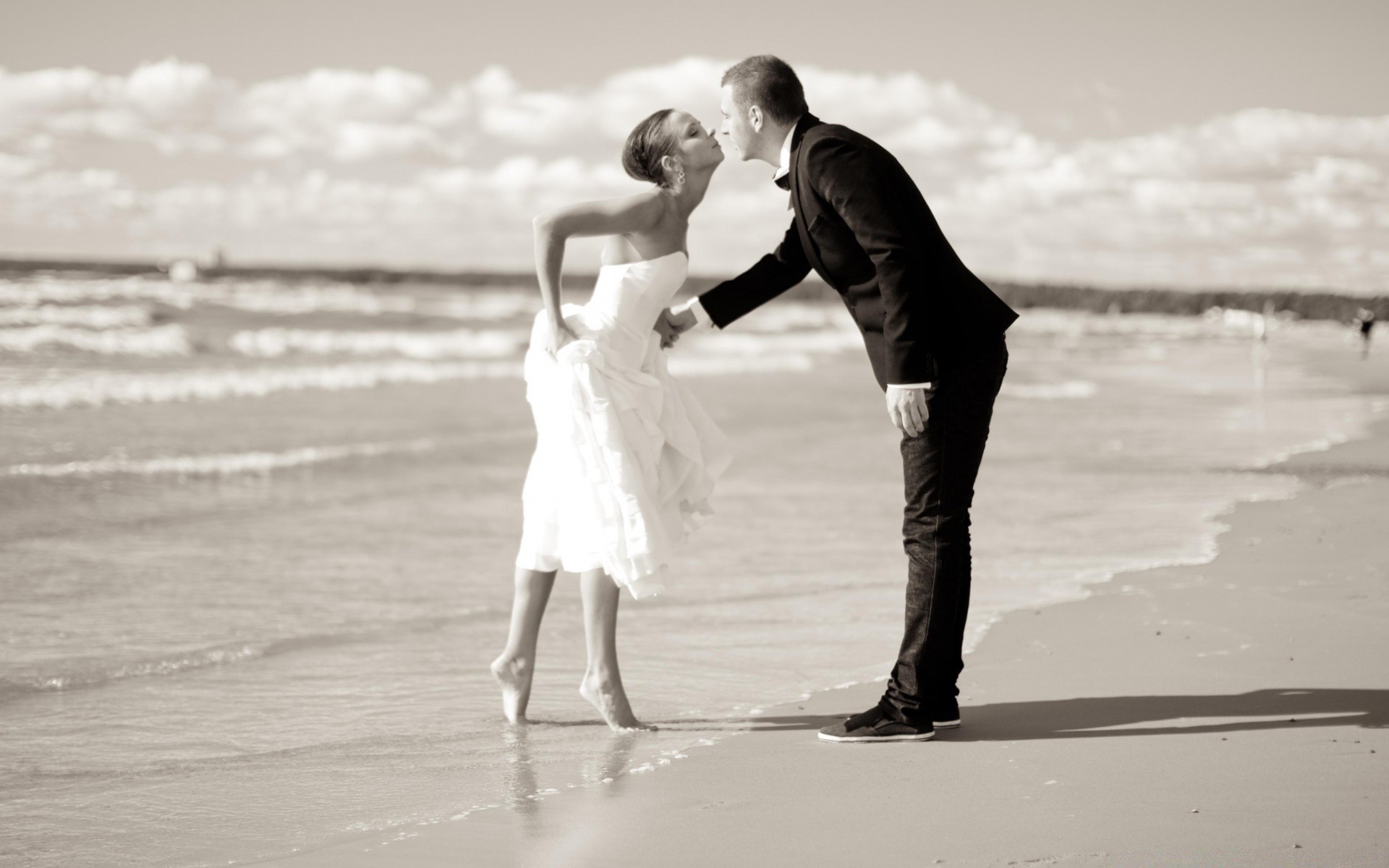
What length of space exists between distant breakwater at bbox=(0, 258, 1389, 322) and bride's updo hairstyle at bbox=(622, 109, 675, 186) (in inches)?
1522

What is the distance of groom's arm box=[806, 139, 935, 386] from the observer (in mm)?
3221

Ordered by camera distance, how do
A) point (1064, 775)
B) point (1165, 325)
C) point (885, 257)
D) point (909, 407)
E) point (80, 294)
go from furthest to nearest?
1. point (1165, 325)
2. point (80, 294)
3. point (909, 407)
4. point (885, 257)
5. point (1064, 775)

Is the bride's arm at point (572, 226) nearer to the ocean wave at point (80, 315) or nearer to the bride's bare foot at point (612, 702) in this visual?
the bride's bare foot at point (612, 702)

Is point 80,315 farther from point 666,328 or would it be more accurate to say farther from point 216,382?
point 666,328

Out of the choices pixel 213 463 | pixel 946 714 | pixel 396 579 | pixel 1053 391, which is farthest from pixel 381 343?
pixel 946 714

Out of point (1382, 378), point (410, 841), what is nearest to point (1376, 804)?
point (410, 841)

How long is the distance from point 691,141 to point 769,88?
1.25ft

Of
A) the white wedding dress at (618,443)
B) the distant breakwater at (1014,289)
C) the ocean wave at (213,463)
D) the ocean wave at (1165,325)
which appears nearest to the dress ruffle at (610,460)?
the white wedding dress at (618,443)

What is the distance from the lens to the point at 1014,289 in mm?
77250

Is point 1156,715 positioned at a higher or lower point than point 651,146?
lower

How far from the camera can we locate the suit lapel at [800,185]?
3375mm

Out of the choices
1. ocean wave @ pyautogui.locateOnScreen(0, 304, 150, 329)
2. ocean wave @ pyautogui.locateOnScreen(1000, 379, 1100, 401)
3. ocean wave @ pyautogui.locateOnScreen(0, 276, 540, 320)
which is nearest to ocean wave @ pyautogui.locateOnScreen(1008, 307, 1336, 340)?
ocean wave @ pyautogui.locateOnScreen(1000, 379, 1100, 401)

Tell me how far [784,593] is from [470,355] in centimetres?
1795

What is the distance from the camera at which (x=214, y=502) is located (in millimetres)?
7637
